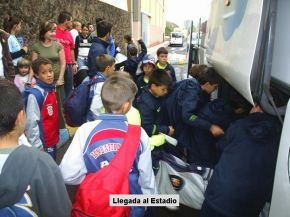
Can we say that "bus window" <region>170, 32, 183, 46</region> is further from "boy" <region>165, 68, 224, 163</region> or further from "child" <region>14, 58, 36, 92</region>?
"boy" <region>165, 68, 224, 163</region>

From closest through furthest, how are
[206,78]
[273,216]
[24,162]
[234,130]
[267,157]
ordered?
1. [24,162]
2. [273,216]
3. [267,157]
4. [234,130]
5. [206,78]

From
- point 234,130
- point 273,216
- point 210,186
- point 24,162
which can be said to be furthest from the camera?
point 210,186

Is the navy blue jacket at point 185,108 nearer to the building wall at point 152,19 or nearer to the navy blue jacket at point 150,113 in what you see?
the navy blue jacket at point 150,113

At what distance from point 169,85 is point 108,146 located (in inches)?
67.0

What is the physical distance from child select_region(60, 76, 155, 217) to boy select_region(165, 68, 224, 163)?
1123mm

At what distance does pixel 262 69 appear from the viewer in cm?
186

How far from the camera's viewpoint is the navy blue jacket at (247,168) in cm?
222

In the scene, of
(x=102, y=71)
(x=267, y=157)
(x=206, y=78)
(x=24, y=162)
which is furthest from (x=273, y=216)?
(x=102, y=71)

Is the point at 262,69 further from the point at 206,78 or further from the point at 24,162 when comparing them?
the point at 206,78

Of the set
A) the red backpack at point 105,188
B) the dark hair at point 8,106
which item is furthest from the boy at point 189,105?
the dark hair at point 8,106

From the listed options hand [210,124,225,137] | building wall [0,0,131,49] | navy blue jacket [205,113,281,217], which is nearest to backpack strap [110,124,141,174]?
navy blue jacket [205,113,281,217]
